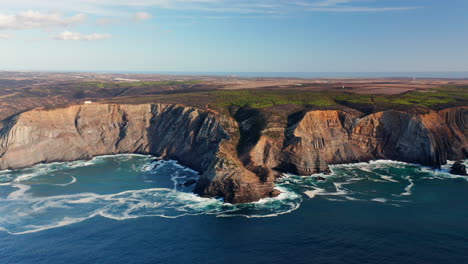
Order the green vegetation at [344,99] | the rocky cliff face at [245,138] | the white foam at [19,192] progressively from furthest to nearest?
1. the green vegetation at [344,99]
2. the rocky cliff face at [245,138]
3. the white foam at [19,192]

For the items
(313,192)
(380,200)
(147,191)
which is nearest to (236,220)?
(313,192)

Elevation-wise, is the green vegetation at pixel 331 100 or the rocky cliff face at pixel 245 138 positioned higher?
the green vegetation at pixel 331 100

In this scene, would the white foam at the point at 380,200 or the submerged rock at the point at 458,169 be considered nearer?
the white foam at the point at 380,200

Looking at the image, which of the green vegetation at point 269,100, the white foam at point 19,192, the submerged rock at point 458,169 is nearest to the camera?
the white foam at point 19,192

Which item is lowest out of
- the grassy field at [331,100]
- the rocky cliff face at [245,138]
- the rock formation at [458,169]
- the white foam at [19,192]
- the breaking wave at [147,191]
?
the white foam at [19,192]

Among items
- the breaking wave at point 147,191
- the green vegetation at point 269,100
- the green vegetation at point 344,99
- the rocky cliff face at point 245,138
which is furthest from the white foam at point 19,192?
the green vegetation at point 269,100

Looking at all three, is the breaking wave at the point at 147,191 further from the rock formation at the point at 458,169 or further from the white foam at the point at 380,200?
the rock formation at the point at 458,169

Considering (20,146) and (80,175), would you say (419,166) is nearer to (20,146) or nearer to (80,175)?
(80,175)

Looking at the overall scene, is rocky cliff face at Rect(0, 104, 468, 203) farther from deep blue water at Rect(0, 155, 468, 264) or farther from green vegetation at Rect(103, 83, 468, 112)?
deep blue water at Rect(0, 155, 468, 264)
